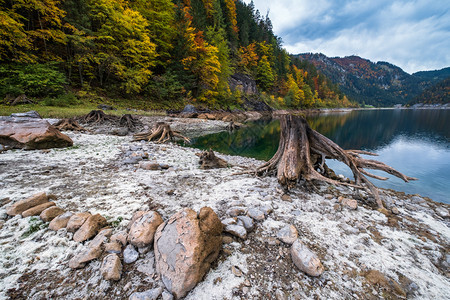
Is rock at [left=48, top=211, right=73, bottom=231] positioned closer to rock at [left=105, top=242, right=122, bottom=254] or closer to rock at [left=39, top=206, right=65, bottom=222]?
rock at [left=39, top=206, right=65, bottom=222]

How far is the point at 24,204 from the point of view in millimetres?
2465

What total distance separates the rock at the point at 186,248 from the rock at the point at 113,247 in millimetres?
461

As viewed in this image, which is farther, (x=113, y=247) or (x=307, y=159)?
(x=307, y=159)

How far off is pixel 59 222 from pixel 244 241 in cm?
253

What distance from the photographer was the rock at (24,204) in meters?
2.37

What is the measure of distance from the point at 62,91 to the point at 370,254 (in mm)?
21822

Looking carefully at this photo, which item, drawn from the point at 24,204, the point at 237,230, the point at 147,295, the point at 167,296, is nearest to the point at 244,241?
the point at 237,230

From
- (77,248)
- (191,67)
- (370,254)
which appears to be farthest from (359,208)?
(191,67)

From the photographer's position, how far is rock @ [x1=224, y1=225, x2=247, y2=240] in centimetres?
231

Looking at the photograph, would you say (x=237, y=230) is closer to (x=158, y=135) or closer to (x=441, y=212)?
(x=441, y=212)

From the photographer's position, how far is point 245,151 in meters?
12.0

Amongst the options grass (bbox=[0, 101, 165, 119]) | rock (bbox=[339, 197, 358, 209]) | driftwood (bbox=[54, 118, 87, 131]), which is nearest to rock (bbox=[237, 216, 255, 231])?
rock (bbox=[339, 197, 358, 209])

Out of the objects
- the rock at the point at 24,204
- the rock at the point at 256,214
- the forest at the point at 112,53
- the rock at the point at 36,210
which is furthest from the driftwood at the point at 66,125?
the rock at the point at 256,214

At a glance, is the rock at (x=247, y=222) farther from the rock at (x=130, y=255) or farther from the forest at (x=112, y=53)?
the forest at (x=112, y=53)
